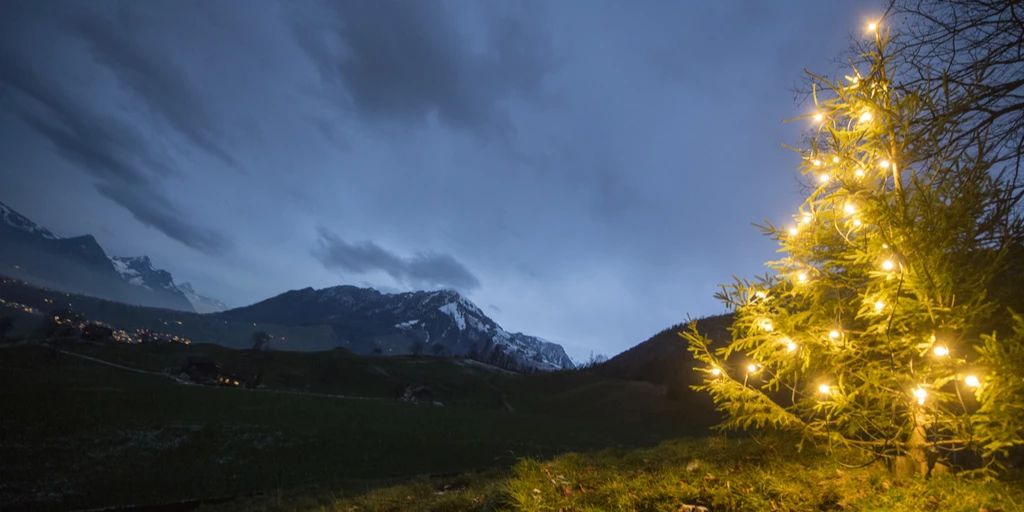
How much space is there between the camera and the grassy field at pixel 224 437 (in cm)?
2377

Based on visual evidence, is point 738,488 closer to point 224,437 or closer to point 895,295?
point 895,295

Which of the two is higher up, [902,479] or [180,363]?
[902,479]

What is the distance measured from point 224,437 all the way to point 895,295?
42.2 meters

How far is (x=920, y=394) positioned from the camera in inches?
263

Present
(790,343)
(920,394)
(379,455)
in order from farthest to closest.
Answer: (379,455) → (790,343) → (920,394)

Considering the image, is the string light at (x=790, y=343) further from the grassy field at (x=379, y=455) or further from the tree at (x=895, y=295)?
the grassy field at (x=379, y=455)

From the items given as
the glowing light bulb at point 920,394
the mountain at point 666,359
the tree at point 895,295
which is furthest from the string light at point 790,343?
the mountain at point 666,359

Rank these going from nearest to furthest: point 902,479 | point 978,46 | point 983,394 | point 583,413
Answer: point 983,394 < point 902,479 < point 978,46 < point 583,413

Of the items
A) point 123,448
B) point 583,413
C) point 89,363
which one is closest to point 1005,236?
point 123,448

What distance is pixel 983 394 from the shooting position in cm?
591

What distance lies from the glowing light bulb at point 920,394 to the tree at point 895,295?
0.02 meters

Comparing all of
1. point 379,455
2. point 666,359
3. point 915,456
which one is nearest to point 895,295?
point 915,456

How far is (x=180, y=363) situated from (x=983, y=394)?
115 m

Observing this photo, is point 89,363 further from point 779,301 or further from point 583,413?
point 779,301
